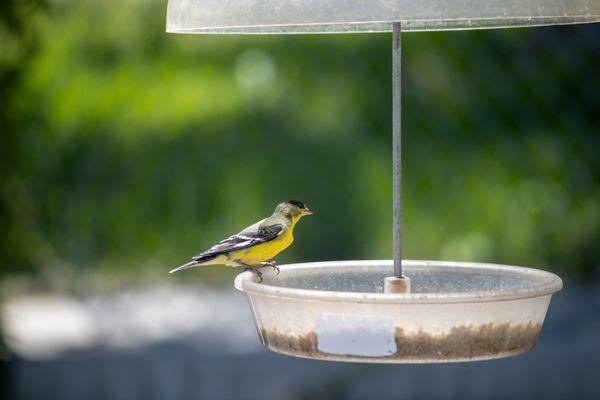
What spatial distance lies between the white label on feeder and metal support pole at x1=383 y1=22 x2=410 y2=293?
8.4 inches

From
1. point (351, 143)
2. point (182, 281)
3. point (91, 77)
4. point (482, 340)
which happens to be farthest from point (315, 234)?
point (482, 340)

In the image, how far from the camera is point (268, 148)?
176 inches

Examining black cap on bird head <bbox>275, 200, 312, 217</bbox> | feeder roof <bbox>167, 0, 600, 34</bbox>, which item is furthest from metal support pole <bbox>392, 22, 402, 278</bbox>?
black cap on bird head <bbox>275, 200, 312, 217</bbox>

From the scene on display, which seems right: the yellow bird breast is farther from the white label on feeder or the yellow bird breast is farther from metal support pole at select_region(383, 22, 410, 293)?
the white label on feeder

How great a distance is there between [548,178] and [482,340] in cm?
290

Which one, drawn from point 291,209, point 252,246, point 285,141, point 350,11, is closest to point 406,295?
point 350,11

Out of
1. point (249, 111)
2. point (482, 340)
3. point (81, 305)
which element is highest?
point (249, 111)

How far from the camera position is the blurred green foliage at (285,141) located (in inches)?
172

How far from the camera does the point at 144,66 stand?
4.54 meters

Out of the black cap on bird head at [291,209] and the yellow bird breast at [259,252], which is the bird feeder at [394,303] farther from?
the black cap on bird head at [291,209]

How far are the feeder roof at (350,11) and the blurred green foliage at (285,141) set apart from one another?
2.67m

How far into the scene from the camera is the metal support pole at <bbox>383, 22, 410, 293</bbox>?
1832 mm

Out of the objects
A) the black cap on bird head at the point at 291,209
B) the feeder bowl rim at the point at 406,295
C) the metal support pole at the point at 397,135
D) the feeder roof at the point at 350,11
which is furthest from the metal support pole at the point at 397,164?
the black cap on bird head at the point at 291,209

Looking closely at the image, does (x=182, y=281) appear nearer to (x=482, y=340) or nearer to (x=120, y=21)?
(x=120, y=21)
